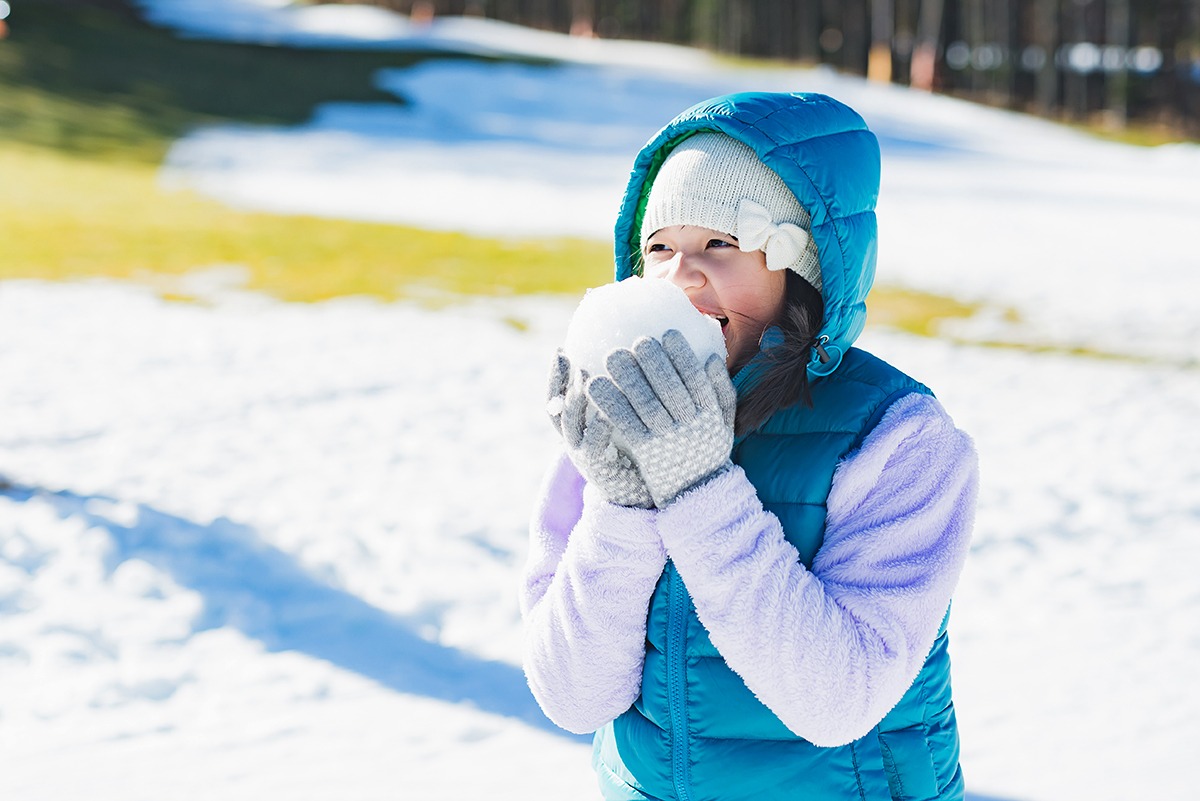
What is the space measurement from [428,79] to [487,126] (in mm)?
3557

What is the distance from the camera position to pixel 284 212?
43.4 feet

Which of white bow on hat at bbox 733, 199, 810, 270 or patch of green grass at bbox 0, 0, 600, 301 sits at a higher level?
white bow on hat at bbox 733, 199, 810, 270

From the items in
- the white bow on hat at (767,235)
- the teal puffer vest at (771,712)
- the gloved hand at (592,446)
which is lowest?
the teal puffer vest at (771,712)

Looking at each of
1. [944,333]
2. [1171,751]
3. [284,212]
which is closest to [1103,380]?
[944,333]

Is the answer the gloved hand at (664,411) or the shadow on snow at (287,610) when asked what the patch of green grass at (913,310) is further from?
the gloved hand at (664,411)

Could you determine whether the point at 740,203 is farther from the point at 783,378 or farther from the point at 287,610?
the point at 287,610

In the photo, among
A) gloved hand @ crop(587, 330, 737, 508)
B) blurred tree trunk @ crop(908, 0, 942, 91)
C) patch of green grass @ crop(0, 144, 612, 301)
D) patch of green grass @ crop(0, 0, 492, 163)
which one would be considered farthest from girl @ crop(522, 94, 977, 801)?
blurred tree trunk @ crop(908, 0, 942, 91)

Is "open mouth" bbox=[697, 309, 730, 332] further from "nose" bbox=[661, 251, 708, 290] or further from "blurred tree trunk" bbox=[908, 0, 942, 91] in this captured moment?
"blurred tree trunk" bbox=[908, 0, 942, 91]

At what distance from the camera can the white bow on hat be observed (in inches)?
65.6

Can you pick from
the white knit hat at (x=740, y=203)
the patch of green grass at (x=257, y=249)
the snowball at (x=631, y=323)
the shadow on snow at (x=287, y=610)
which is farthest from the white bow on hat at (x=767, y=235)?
the patch of green grass at (x=257, y=249)

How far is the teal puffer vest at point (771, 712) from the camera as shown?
1630mm

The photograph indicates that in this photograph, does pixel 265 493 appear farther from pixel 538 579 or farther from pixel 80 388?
pixel 538 579

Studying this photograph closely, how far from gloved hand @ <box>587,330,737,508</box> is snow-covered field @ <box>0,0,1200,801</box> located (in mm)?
2081

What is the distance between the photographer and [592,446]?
1.49 m
